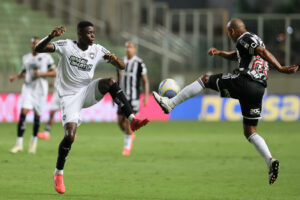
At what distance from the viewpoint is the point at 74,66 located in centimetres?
985

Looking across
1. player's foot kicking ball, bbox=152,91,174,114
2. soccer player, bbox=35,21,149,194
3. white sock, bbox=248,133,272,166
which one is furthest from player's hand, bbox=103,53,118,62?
white sock, bbox=248,133,272,166

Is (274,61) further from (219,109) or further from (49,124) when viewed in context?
(219,109)

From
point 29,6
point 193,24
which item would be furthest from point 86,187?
point 29,6

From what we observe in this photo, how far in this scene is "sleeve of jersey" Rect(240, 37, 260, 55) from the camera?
366 inches

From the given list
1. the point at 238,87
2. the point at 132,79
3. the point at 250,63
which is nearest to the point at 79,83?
the point at 238,87

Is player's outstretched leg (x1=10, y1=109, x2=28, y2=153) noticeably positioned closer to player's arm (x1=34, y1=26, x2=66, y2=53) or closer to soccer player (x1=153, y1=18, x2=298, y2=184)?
player's arm (x1=34, y1=26, x2=66, y2=53)

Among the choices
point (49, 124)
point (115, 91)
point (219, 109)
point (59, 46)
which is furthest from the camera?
point (219, 109)

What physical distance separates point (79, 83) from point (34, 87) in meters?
5.56

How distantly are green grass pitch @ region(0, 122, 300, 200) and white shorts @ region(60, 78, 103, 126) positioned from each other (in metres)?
1.06

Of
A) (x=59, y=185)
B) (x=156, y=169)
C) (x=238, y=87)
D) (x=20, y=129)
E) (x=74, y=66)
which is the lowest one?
(x=20, y=129)

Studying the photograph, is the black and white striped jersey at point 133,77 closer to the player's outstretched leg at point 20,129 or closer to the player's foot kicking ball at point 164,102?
the player's outstretched leg at point 20,129

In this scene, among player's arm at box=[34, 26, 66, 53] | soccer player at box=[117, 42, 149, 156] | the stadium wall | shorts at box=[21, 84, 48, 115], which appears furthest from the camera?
the stadium wall

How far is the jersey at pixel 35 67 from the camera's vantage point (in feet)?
49.6

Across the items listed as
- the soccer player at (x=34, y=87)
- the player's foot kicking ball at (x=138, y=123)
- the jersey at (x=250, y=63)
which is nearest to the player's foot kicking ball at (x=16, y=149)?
the soccer player at (x=34, y=87)
